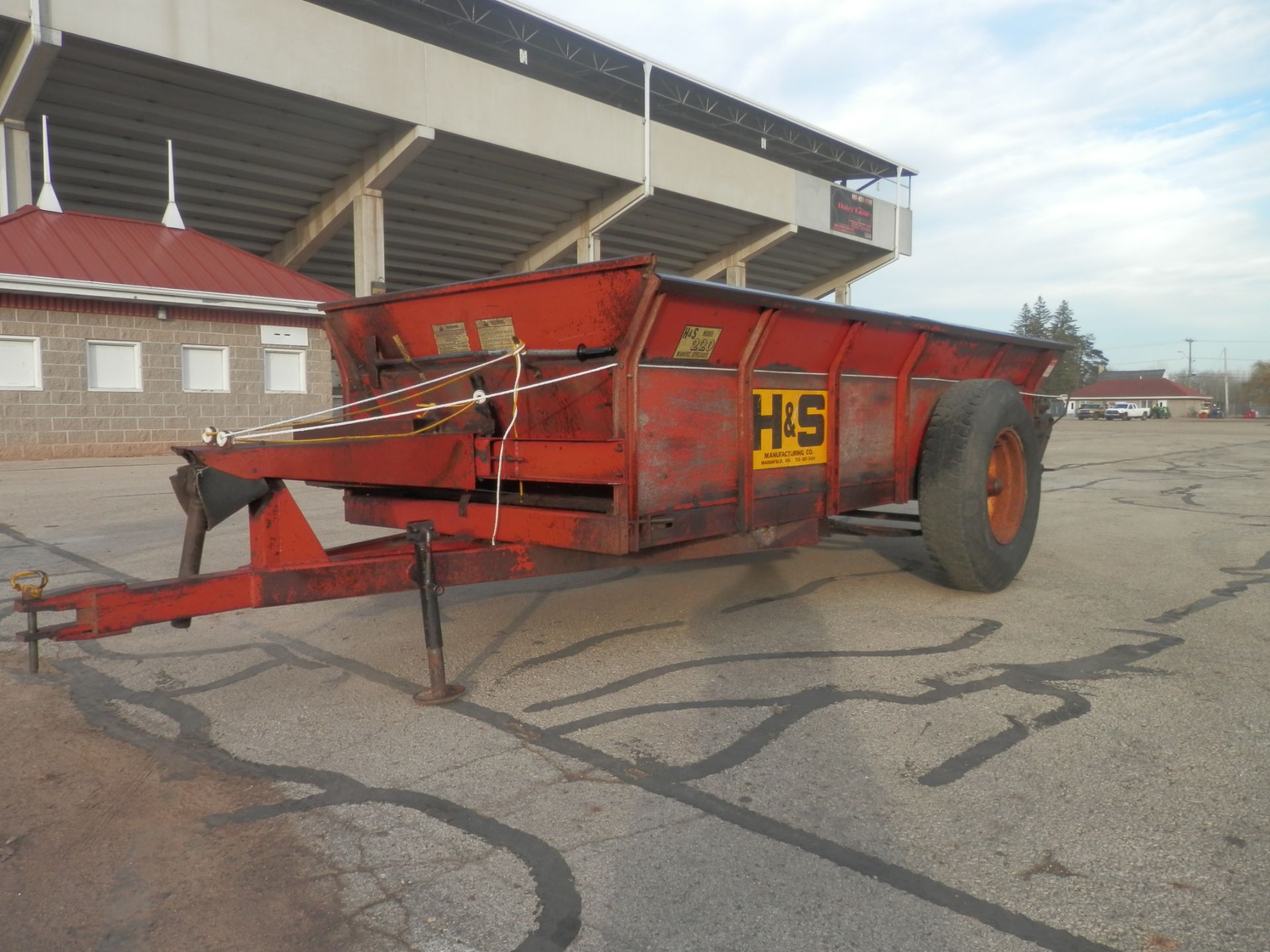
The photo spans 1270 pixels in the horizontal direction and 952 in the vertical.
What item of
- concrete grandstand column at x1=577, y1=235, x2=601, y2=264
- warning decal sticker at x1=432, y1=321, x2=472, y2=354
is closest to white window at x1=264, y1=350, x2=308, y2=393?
concrete grandstand column at x1=577, y1=235, x2=601, y2=264

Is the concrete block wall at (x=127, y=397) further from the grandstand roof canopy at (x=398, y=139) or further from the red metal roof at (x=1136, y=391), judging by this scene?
the red metal roof at (x=1136, y=391)

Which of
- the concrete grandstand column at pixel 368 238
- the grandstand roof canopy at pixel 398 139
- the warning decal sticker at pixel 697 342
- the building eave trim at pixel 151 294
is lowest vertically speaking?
the warning decal sticker at pixel 697 342

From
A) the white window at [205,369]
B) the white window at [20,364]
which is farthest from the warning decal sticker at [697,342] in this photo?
the white window at [205,369]

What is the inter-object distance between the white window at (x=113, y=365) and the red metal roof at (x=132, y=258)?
128cm

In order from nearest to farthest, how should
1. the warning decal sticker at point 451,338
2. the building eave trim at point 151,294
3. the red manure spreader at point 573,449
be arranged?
the red manure spreader at point 573,449 < the warning decal sticker at point 451,338 < the building eave trim at point 151,294

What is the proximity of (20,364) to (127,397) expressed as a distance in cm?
175

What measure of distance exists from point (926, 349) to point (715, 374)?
6.63 feet

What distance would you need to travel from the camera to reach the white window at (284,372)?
19.0 metres

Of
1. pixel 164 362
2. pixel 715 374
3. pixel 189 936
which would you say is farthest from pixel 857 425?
pixel 164 362

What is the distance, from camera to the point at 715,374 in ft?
14.2

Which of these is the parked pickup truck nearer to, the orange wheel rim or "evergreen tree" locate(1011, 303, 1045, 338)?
"evergreen tree" locate(1011, 303, 1045, 338)

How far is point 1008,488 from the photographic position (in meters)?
6.33

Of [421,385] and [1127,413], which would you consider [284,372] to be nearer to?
[421,385]

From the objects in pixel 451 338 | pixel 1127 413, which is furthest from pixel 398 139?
pixel 1127 413
